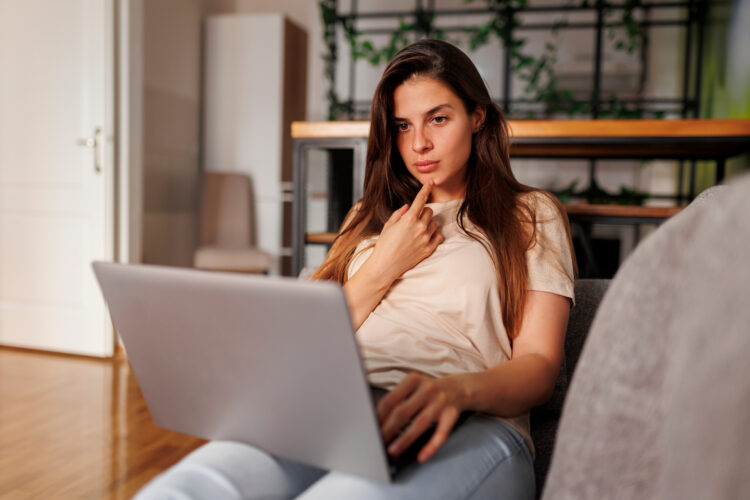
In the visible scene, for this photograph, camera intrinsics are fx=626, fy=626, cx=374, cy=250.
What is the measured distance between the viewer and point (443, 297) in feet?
3.28

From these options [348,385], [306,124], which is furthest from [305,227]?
[348,385]

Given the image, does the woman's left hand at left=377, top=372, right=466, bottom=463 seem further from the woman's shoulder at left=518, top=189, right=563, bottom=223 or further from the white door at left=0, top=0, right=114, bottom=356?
the white door at left=0, top=0, right=114, bottom=356

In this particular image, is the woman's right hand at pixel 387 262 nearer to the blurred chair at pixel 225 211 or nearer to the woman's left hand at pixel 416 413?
the woman's left hand at pixel 416 413

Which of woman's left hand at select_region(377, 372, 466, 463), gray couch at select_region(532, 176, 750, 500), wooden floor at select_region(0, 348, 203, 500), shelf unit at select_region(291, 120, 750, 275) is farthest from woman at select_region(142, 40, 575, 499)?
wooden floor at select_region(0, 348, 203, 500)

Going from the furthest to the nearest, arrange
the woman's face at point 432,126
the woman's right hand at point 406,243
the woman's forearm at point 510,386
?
the woman's face at point 432,126 < the woman's right hand at point 406,243 < the woman's forearm at point 510,386

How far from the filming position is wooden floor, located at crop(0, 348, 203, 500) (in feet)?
5.67

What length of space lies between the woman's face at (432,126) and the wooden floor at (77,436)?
3.98ft

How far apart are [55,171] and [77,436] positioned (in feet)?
5.14

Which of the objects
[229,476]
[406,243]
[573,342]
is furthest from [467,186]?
[229,476]

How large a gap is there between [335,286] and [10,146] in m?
3.30

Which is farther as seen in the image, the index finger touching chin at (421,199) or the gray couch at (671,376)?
the index finger touching chin at (421,199)

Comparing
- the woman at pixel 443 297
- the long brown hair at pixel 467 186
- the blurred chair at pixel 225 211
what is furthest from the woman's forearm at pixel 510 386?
the blurred chair at pixel 225 211

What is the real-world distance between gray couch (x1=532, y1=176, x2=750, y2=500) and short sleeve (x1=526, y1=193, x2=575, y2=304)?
419 millimetres

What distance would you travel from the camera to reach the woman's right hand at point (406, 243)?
1.03 m
